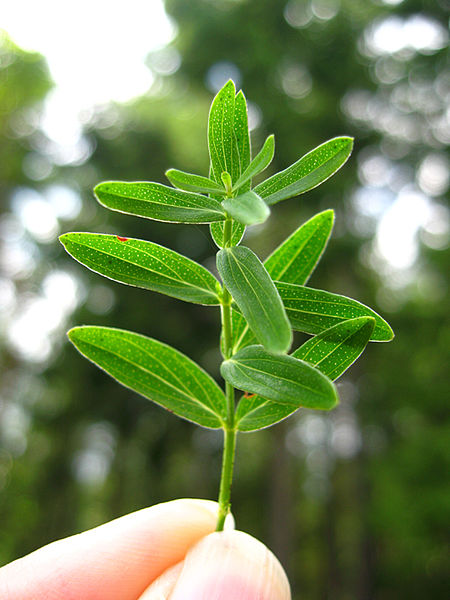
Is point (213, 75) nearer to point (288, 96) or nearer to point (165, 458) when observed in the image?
point (288, 96)

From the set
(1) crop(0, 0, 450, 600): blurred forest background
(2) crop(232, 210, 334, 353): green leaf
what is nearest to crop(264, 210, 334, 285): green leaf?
(2) crop(232, 210, 334, 353): green leaf

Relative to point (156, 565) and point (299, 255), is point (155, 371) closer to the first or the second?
point (299, 255)

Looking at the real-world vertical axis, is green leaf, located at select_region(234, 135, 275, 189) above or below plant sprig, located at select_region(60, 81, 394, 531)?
above

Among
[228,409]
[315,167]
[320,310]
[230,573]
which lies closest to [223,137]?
[315,167]

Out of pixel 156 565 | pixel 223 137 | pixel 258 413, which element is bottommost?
pixel 156 565

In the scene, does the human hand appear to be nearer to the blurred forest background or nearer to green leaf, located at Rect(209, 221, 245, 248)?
green leaf, located at Rect(209, 221, 245, 248)

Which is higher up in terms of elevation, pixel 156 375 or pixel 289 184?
pixel 289 184

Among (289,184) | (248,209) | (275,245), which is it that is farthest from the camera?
(275,245)
